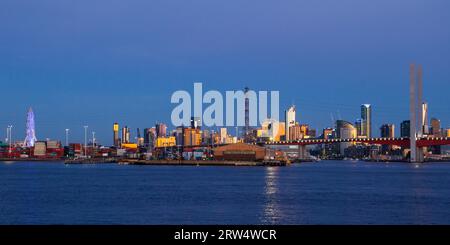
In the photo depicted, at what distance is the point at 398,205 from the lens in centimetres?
2619

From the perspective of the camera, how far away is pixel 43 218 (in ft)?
69.1

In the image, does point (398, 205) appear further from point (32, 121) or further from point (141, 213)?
point (32, 121)

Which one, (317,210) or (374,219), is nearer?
(374,219)

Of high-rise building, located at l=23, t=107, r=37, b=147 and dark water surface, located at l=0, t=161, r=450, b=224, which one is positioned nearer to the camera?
dark water surface, located at l=0, t=161, r=450, b=224

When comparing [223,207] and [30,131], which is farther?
[30,131]

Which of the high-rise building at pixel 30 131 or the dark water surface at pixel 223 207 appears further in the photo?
the high-rise building at pixel 30 131
